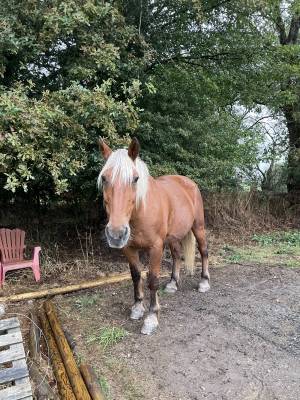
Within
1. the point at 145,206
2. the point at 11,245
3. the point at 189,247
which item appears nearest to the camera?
the point at 145,206

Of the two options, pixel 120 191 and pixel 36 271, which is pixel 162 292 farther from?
pixel 120 191

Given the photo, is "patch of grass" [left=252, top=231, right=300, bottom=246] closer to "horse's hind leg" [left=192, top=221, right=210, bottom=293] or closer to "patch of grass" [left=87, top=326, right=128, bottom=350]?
"horse's hind leg" [left=192, top=221, right=210, bottom=293]

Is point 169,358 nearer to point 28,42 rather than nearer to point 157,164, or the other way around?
point 157,164

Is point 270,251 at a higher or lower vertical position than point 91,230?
lower

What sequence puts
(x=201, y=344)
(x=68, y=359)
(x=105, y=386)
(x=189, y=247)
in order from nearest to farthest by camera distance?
1. (x=105, y=386)
2. (x=68, y=359)
3. (x=201, y=344)
4. (x=189, y=247)

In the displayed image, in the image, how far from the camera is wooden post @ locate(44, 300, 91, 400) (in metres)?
2.39

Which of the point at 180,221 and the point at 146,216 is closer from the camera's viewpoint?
the point at 146,216

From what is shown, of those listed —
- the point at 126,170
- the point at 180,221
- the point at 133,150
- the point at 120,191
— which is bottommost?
the point at 180,221

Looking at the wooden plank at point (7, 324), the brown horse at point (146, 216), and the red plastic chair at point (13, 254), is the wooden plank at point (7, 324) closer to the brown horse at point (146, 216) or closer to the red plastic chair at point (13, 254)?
the brown horse at point (146, 216)

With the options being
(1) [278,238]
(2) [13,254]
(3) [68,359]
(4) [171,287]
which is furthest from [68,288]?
(1) [278,238]

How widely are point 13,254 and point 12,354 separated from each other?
8.52ft

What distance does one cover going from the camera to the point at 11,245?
477 cm

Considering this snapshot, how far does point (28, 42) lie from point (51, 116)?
1.22 meters

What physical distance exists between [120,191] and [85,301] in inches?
71.7
